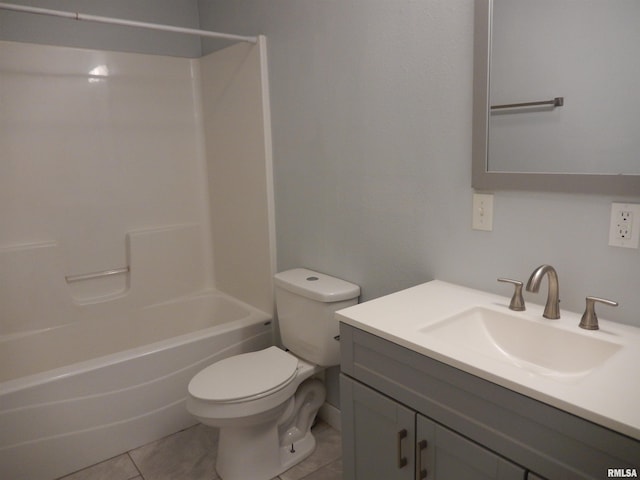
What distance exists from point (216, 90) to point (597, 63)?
2.12m

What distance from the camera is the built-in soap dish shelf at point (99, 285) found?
2.69 meters

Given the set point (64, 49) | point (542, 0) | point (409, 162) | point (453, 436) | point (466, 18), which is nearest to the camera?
point (453, 436)

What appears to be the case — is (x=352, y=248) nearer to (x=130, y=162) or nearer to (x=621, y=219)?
(x=621, y=219)

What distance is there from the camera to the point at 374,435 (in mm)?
1418

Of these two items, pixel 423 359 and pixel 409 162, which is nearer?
pixel 423 359

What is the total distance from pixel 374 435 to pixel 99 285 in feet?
6.69

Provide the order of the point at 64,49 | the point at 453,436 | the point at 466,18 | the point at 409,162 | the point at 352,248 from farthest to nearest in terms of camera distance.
Result: the point at 64,49 < the point at 352,248 < the point at 409,162 < the point at 466,18 < the point at 453,436

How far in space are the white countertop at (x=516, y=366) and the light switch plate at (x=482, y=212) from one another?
0.75ft

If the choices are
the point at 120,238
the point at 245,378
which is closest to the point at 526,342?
the point at 245,378

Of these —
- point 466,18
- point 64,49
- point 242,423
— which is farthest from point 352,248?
point 64,49

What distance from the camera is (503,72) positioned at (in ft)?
4.75

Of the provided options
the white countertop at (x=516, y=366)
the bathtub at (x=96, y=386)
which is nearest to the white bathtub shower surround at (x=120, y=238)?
the bathtub at (x=96, y=386)

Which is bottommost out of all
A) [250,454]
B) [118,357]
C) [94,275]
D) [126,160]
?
[250,454]

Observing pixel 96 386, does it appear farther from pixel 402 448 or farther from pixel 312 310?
pixel 402 448
